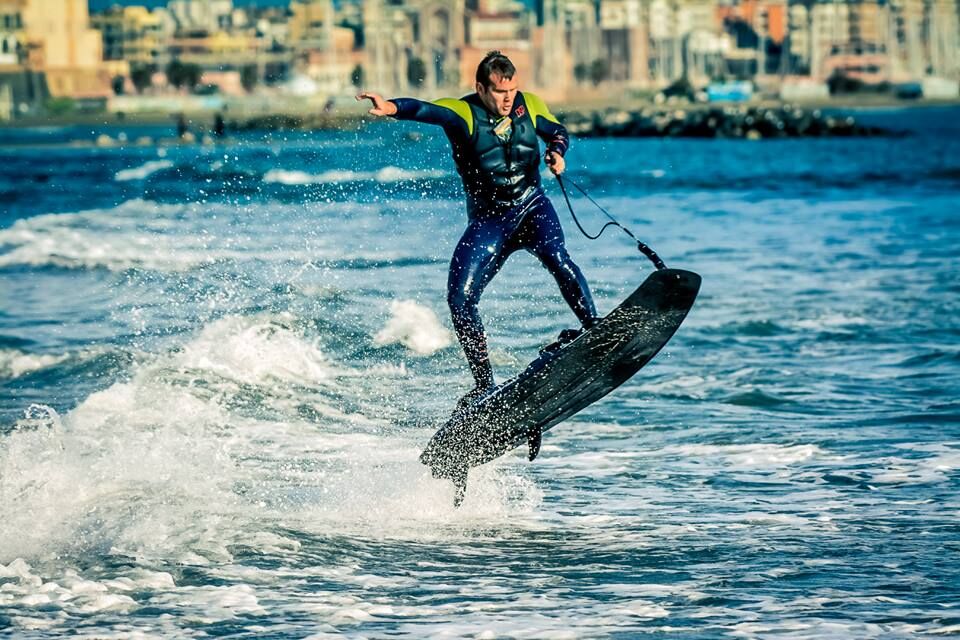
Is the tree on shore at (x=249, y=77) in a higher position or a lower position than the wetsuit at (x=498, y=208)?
lower

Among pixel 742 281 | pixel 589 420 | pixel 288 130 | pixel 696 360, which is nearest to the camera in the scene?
pixel 589 420

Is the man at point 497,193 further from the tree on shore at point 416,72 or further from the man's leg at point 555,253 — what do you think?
the tree on shore at point 416,72

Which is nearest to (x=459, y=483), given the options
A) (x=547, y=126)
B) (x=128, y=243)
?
(x=547, y=126)

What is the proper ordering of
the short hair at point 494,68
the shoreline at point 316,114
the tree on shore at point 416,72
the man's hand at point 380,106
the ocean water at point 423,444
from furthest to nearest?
the tree on shore at point 416,72, the shoreline at point 316,114, the short hair at point 494,68, the man's hand at point 380,106, the ocean water at point 423,444

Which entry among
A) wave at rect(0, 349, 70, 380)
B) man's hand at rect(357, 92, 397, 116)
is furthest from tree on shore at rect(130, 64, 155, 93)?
man's hand at rect(357, 92, 397, 116)

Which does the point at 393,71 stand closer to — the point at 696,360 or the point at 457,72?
the point at 457,72

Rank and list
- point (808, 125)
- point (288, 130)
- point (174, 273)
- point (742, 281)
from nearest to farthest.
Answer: point (742, 281)
point (174, 273)
point (808, 125)
point (288, 130)

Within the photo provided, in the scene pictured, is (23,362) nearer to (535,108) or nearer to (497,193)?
(497,193)

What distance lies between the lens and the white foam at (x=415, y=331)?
14859 mm

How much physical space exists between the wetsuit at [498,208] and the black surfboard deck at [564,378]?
17cm

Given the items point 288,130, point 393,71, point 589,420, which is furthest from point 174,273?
point 393,71

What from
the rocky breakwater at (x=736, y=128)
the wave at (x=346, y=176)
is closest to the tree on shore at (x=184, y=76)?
the rocky breakwater at (x=736, y=128)

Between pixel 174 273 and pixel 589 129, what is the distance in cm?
8227

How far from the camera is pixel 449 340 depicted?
1515 centimetres
